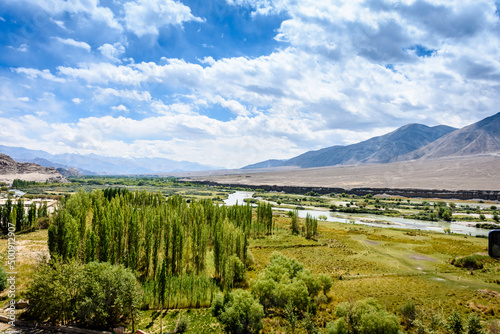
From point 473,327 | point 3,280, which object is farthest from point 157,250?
point 473,327

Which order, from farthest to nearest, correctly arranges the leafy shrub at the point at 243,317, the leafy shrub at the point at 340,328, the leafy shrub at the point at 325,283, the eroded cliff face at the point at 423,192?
the eroded cliff face at the point at 423,192 < the leafy shrub at the point at 325,283 < the leafy shrub at the point at 243,317 < the leafy shrub at the point at 340,328

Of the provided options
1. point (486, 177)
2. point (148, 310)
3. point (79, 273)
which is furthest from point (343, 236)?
point (486, 177)

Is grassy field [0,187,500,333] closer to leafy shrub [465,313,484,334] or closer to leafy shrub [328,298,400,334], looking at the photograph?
leafy shrub [465,313,484,334]

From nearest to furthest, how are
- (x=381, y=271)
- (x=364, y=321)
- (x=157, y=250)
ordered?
(x=364, y=321) < (x=157, y=250) < (x=381, y=271)

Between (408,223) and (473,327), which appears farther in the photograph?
(408,223)

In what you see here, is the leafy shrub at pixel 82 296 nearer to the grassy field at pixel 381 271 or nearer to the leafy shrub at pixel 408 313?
the grassy field at pixel 381 271

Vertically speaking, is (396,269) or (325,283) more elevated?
(325,283)

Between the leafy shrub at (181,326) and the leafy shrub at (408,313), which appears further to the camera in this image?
the leafy shrub at (408,313)

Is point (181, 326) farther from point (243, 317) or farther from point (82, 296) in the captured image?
point (82, 296)

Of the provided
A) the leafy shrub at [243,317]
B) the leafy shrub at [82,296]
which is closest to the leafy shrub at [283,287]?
the leafy shrub at [243,317]
